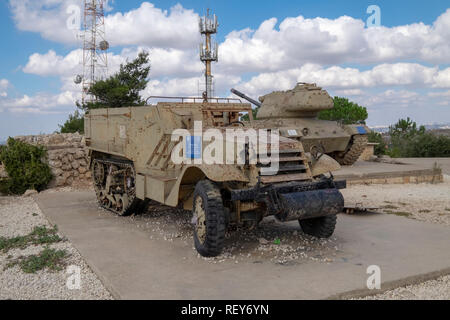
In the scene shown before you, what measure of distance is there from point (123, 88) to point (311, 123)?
37.7 ft

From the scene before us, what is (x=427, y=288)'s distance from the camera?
4.72 m

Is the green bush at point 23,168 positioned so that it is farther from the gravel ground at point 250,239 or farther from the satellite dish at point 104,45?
the satellite dish at point 104,45

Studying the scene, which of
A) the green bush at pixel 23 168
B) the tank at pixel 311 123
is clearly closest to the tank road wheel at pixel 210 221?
the green bush at pixel 23 168

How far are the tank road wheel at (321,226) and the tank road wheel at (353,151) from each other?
9.04m

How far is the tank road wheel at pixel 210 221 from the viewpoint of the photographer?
17.5ft

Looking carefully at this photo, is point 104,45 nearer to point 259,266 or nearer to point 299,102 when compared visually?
point 299,102

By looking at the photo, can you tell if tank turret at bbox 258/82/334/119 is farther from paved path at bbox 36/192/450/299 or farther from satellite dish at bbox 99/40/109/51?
satellite dish at bbox 99/40/109/51

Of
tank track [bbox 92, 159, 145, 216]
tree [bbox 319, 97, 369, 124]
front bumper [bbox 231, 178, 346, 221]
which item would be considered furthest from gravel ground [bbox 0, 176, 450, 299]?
tree [bbox 319, 97, 369, 124]

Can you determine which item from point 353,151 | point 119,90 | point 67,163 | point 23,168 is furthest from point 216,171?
point 119,90

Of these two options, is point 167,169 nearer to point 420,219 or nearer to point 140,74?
point 420,219

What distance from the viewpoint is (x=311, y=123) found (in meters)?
14.5
